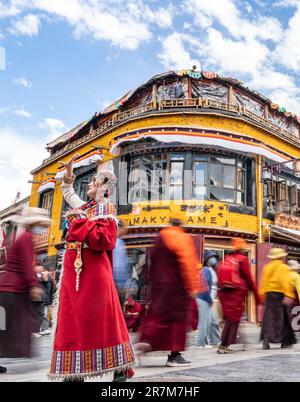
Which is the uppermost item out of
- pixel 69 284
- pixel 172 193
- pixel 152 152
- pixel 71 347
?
pixel 152 152

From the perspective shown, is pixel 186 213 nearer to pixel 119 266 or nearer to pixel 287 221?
pixel 287 221

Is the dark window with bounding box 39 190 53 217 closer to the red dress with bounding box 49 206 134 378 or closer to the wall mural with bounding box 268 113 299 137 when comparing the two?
the wall mural with bounding box 268 113 299 137

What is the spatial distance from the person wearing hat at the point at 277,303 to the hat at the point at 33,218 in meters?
4.23

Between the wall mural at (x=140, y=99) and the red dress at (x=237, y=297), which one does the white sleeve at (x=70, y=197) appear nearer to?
the red dress at (x=237, y=297)

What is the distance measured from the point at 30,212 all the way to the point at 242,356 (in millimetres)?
3678

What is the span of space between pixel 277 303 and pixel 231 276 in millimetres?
1281

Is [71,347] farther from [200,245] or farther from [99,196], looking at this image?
[200,245]

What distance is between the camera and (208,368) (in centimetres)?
513

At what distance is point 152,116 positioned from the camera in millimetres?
17844

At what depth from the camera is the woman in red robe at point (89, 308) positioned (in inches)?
135

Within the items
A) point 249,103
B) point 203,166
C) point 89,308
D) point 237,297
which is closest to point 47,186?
point 203,166

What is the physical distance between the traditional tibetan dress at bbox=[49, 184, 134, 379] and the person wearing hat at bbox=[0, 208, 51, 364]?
1576mm

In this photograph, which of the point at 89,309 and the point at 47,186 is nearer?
the point at 89,309

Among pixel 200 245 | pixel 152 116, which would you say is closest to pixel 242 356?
pixel 200 245
